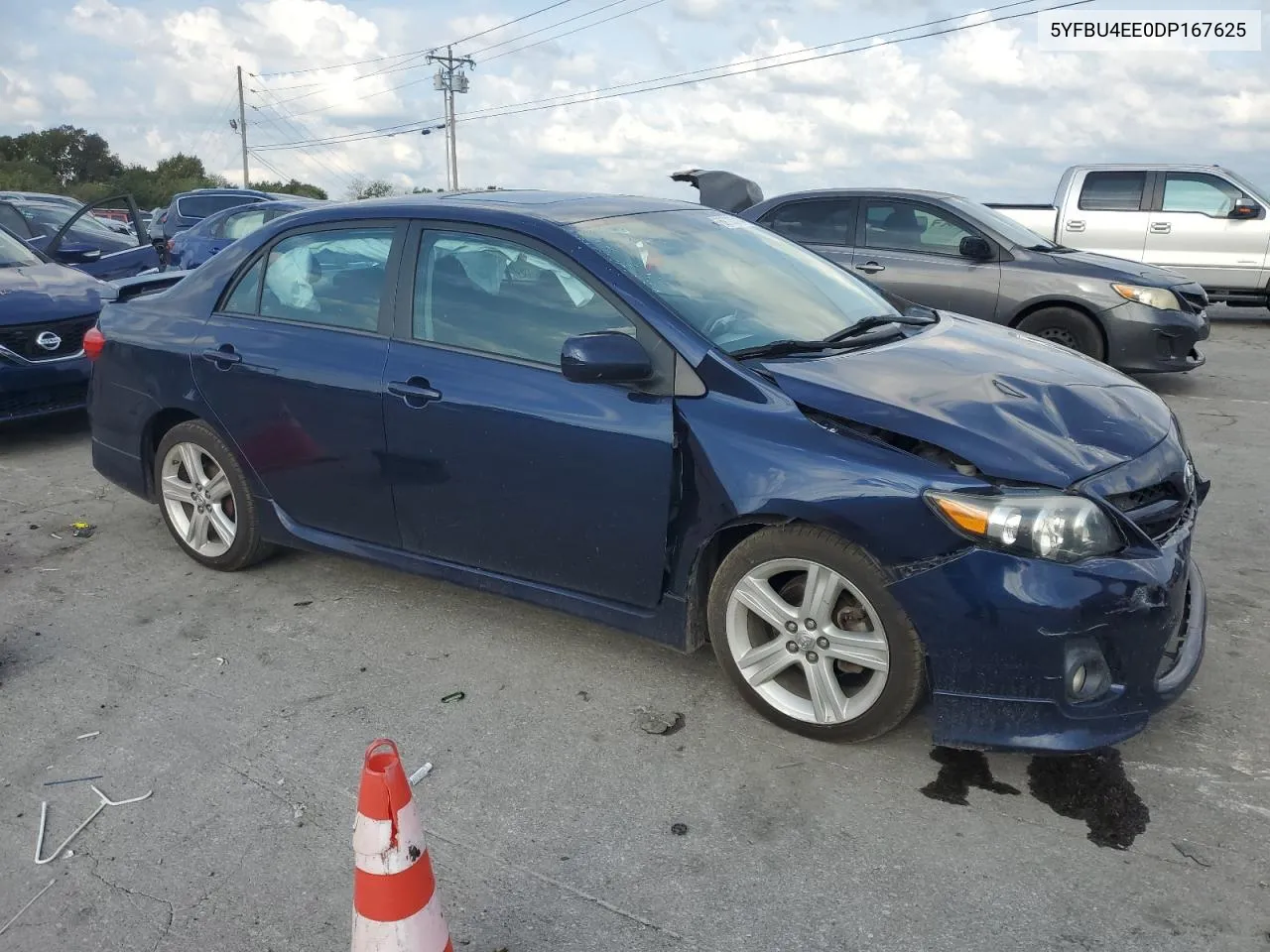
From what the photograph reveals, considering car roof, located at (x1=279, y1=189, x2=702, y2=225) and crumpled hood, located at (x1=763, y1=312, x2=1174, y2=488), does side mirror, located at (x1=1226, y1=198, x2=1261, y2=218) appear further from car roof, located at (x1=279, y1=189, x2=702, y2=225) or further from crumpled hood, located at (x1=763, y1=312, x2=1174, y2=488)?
car roof, located at (x1=279, y1=189, x2=702, y2=225)

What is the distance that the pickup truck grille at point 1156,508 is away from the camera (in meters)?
3.08

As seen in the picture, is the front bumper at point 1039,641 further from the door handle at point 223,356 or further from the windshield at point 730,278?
the door handle at point 223,356

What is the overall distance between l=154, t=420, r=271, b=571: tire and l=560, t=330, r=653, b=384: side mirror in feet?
6.39

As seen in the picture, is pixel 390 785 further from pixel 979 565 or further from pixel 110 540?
pixel 110 540

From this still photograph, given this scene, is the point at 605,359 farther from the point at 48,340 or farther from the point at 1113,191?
the point at 1113,191

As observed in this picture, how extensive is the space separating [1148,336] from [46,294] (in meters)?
8.03

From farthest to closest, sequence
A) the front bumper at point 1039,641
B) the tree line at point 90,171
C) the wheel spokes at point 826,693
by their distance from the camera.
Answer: the tree line at point 90,171, the wheel spokes at point 826,693, the front bumper at point 1039,641

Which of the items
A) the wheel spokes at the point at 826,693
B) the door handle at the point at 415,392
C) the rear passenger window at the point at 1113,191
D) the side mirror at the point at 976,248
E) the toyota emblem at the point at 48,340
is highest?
the rear passenger window at the point at 1113,191

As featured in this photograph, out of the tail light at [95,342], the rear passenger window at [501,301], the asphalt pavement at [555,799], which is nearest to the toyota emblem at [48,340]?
the tail light at [95,342]

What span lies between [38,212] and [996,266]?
9.96m

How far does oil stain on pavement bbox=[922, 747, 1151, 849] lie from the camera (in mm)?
2852

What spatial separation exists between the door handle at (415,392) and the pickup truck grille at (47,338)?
419 cm

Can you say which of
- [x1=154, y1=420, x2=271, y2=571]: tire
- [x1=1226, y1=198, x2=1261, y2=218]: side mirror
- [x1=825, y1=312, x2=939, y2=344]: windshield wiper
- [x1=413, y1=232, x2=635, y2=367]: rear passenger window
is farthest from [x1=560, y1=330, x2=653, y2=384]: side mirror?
[x1=1226, y1=198, x2=1261, y2=218]: side mirror

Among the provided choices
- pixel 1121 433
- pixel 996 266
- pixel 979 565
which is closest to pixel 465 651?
pixel 979 565
